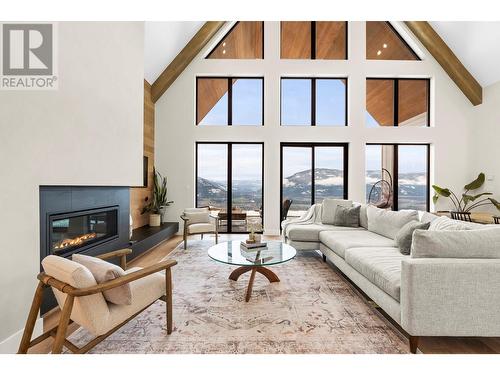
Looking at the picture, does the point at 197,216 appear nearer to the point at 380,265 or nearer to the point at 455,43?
the point at 380,265

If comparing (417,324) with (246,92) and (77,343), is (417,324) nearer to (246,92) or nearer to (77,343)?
(77,343)

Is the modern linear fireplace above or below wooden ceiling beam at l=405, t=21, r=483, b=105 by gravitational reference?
below

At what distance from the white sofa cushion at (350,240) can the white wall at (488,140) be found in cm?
403

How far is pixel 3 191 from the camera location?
1.77 meters

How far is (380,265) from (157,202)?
4.75m

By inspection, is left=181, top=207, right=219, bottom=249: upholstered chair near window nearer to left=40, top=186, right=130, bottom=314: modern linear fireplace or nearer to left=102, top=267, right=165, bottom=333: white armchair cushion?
left=40, top=186, right=130, bottom=314: modern linear fireplace

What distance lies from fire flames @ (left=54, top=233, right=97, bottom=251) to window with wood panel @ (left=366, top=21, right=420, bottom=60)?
270 inches

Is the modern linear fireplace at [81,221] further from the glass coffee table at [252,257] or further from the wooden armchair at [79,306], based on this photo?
the glass coffee table at [252,257]

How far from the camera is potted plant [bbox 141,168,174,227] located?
545 centimetres

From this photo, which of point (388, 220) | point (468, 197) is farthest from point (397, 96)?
point (388, 220)

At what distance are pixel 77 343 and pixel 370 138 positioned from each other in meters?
6.41

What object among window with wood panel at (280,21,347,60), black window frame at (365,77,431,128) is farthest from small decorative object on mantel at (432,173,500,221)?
window with wood panel at (280,21,347,60)

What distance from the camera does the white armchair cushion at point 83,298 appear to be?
146 cm

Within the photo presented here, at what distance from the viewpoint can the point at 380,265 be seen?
2.30 m
